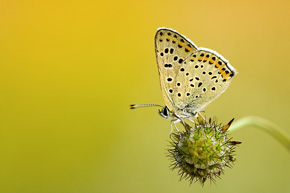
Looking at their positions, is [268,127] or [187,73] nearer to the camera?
[268,127]

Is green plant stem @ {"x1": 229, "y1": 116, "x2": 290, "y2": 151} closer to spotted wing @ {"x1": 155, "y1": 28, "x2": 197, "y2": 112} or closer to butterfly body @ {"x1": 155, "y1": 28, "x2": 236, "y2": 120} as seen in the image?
butterfly body @ {"x1": 155, "y1": 28, "x2": 236, "y2": 120}

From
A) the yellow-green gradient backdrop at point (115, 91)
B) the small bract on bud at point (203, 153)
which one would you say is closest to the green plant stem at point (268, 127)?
the small bract on bud at point (203, 153)

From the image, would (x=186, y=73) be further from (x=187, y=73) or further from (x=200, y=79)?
(x=200, y=79)

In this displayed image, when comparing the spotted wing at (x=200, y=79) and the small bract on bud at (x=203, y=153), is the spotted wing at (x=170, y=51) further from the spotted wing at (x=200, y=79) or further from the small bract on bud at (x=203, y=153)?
the small bract on bud at (x=203, y=153)

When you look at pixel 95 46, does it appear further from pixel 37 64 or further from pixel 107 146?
pixel 107 146

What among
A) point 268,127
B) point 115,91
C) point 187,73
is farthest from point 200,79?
point 115,91

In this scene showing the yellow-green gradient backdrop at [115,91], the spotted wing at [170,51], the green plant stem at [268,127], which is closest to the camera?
the green plant stem at [268,127]
